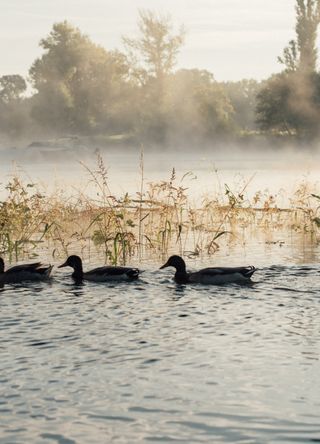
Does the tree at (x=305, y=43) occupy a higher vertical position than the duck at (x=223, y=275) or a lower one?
higher

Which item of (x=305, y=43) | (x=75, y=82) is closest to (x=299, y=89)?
(x=305, y=43)

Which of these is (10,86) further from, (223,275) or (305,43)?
(223,275)

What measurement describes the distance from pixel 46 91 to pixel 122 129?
12.3 meters

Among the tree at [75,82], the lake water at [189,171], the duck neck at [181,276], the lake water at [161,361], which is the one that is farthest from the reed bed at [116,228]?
the tree at [75,82]

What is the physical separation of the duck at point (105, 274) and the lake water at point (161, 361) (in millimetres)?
256

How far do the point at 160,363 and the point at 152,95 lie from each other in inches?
3940

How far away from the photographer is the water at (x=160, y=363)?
29.1 feet

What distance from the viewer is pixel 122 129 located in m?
124

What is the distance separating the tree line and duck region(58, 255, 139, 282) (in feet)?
238

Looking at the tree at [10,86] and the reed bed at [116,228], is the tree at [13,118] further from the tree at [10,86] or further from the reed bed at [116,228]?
the reed bed at [116,228]

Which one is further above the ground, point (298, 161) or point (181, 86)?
point (181, 86)

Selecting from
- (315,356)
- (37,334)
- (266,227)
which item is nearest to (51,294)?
(37,334)

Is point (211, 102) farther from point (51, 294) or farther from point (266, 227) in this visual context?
point (51, 294)

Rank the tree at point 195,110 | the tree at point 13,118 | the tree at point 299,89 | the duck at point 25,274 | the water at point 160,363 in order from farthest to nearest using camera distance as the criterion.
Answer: the tree at point 13,118, the tree at point 195,110, the tree at point 299,89, the duck at point 25,274, the water at point 160,363
